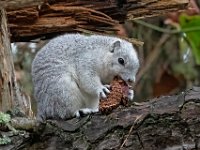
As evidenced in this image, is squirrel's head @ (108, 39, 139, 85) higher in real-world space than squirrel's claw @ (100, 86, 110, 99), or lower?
higher

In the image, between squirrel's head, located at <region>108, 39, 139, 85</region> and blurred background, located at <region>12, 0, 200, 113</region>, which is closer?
squirrel's head, located at <region>108, 39, 139, 85</region>

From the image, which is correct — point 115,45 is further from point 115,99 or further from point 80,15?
point 115,99

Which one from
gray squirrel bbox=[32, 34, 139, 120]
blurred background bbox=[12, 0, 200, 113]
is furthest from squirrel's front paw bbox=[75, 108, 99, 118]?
blurred background bbox=[12, 0, 200, 113]

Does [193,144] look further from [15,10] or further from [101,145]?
[15,10]

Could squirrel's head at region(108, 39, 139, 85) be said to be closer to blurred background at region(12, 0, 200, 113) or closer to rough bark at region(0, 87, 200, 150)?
rough bark at region(0, 87, 200, 150)

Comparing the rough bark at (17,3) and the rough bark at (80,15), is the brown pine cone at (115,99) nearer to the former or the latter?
the rough bark at (17,3)

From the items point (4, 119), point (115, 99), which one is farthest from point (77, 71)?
point (4, 119)

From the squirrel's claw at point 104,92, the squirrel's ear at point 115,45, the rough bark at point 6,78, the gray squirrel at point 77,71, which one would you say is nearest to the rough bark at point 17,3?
the rough bark at point 6,78
